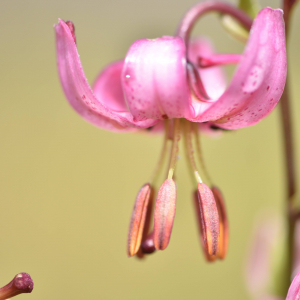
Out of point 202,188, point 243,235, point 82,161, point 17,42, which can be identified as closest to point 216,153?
point 243,235

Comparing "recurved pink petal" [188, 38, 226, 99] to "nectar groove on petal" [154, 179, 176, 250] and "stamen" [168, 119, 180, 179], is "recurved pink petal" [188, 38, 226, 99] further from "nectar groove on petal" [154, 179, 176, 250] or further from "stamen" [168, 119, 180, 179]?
"nectar groove on petal" [154, 179, 176, 250]

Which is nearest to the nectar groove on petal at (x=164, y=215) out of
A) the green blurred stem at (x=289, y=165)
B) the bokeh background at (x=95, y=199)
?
the green blurred stem at (x=289, y=165)

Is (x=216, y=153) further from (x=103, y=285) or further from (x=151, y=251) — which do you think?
(x=151, y=251)

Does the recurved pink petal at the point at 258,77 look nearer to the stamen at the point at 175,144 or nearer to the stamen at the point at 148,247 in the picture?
the stamen at the point at 175,144

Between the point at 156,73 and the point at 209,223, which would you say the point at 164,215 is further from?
the point at 156,73

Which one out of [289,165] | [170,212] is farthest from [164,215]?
[289,165]

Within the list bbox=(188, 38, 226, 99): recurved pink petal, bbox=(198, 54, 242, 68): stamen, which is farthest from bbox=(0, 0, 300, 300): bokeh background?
bbox=(198, 54, 242, 68): stamen
